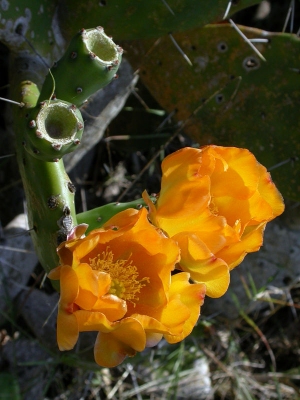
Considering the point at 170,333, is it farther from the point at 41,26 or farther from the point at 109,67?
the point at 41,26

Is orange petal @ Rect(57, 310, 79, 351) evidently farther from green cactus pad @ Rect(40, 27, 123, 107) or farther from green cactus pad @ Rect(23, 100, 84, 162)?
green cactus pad @ Rect(40, 27, 123, 107)

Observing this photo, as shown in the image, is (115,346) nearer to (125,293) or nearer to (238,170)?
(125,293)

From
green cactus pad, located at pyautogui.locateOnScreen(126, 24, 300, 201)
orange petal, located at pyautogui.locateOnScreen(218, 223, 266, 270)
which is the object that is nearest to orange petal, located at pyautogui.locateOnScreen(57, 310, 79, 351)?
orange petal, located at pyautogui.locateOnScreen(218, 223, 266, 270)

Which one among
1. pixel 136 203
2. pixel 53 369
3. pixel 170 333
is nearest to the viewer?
pixel 170 333

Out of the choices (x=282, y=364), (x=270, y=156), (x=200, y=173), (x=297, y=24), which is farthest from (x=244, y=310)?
(x=200, y=173)

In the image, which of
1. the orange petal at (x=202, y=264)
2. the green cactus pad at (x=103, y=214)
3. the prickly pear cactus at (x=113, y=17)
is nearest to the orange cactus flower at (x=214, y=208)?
the orange petal at (x=202, y=264)
